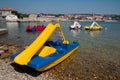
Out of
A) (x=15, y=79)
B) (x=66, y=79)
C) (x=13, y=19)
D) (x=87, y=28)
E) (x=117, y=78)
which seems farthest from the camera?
(x=13, y=19)

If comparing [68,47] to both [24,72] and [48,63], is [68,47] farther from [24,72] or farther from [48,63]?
[24,72]

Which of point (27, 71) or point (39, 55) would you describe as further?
point (39, 55)

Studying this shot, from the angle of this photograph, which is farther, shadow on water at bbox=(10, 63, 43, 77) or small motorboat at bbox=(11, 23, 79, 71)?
shadow on water at bbox=(10, 63, 43, 77)

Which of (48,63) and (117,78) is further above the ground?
(48,63)

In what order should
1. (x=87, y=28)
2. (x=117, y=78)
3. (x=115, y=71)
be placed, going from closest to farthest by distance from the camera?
1. (x=117, y=78)
2. (x=115, y=71)
3. (x=87, y=28)

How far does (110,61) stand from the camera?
14.7 metres

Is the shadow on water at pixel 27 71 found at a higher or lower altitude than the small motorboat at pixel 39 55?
lower

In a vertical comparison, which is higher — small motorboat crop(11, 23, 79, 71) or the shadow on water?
small motorboat crop(11, 23, 79, 71)

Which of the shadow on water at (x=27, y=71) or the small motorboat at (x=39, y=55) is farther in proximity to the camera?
the shadow on water at (x=27, y=71)

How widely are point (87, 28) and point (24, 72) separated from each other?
162 ft

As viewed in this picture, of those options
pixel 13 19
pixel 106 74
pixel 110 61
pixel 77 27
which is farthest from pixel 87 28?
pixel 13 19

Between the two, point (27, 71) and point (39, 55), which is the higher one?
point (39, 55)

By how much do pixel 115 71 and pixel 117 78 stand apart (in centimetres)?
133

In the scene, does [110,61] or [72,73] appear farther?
[110,61]
